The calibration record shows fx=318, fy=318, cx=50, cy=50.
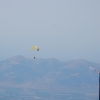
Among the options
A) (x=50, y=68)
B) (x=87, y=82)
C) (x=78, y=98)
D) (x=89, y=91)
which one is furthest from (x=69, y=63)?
(x=78, y=98)

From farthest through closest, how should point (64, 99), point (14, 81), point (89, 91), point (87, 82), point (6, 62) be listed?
point (6, 62) < point (14, 81) < point (87, 82) < point (89, 91) < point (64, 99)

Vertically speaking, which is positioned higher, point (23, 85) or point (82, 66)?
point (82, 66)

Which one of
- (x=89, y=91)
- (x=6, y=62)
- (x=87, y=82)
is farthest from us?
(x=6, y=62)

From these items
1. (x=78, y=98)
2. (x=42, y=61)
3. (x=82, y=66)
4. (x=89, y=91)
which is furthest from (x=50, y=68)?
(x=78, y=98)

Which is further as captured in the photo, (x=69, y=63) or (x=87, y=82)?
(x=69, y=63)

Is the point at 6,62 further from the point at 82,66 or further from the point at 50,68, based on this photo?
the point at 82,66

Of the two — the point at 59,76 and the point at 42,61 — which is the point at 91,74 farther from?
the point at 42,61
